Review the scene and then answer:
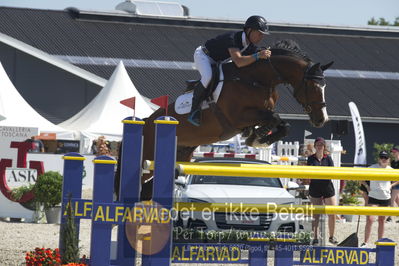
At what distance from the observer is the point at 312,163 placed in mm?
9133

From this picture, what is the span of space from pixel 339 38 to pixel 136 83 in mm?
9999

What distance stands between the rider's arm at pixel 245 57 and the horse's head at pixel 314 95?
0.37 metres

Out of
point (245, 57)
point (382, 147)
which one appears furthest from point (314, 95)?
point (382, 147)

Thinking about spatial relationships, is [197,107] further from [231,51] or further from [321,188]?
[321,188]

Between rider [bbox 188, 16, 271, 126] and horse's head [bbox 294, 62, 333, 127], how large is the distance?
40cm

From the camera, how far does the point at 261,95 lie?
249 inches

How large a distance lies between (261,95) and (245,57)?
13.4 inches

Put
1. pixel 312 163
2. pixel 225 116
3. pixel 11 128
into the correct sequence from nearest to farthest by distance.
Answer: pixel 225 116, pixel 312 163, pixel 11 128

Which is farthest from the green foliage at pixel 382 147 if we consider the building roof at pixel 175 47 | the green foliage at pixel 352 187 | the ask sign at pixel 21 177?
the ask sign at pixel 21 177

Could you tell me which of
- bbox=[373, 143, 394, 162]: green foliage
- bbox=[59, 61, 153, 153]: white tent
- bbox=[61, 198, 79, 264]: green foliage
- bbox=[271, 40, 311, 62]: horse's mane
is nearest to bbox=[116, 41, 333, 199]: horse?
bbox=[271, 40, 311, 62]: horse's mane

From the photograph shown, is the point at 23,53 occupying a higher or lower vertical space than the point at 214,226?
higher

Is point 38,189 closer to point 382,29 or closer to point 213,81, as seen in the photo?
point 213,81

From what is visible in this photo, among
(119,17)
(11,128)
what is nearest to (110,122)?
(11,128)

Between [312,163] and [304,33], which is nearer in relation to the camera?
[312,163]
